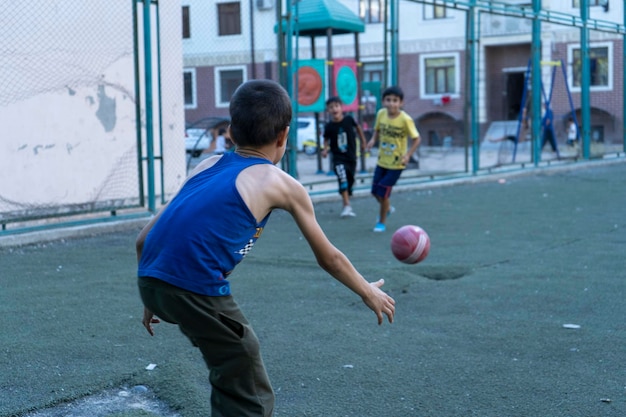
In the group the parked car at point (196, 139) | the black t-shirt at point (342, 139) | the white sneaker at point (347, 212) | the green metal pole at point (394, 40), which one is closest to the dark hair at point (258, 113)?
the white sneaker at point (347, 212)

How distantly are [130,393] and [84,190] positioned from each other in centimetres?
669

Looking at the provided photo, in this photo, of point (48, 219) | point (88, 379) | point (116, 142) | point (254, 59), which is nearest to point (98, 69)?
point (116, 142)

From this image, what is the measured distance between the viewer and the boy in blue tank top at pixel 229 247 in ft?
10.2

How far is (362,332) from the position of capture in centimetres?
571

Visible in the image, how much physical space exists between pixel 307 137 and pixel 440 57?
32.3ft

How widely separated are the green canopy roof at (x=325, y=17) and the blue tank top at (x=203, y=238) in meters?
15.3

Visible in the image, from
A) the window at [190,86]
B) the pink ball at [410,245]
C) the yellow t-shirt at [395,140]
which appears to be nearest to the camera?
the pink ball at [410,245]

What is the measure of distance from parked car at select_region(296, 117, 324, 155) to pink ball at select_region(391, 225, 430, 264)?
14388 millimetres

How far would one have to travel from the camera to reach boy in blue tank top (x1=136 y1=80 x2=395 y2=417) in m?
3.12

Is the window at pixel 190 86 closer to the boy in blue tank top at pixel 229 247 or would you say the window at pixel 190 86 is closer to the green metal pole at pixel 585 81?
the boy in blue tank top at pixel 229 247

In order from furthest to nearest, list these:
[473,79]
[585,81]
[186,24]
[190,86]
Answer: [585,81], [473,79], [190,86], [186,24]

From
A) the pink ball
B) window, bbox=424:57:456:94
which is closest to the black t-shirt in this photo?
the pink ball

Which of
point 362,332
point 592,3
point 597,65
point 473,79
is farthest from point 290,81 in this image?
point 597,65

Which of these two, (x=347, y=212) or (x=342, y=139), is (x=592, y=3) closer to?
(x=342, y=139)
